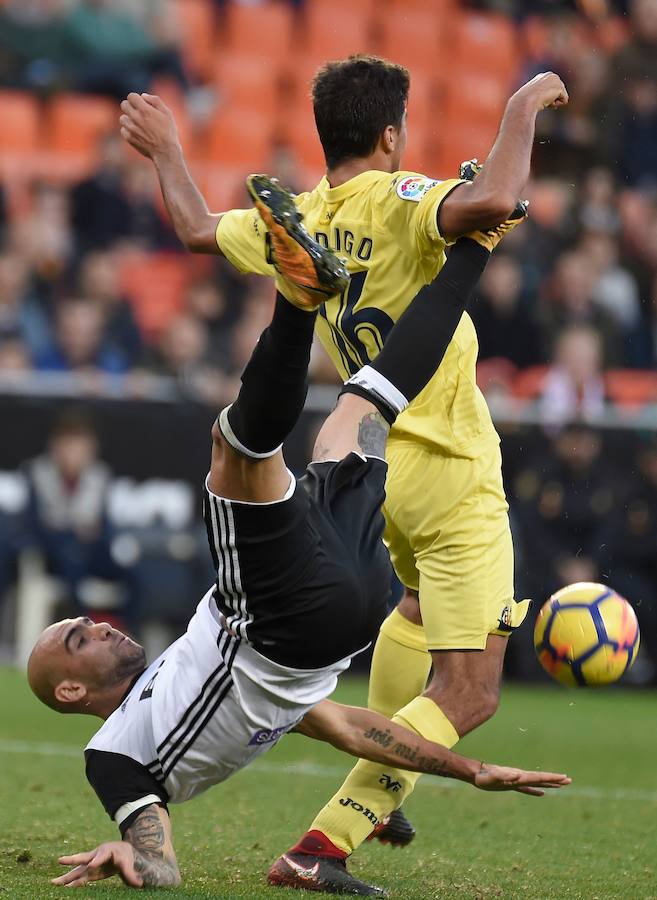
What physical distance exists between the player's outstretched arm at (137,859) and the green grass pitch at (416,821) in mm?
63

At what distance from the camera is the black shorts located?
4305mm

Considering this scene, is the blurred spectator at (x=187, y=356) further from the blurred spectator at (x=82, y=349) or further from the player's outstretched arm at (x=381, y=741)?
the player's outstretched arm at (x=381, y=741)

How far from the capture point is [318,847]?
4.84 m

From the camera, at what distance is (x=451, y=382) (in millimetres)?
5215

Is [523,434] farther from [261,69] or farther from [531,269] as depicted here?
[261,69]

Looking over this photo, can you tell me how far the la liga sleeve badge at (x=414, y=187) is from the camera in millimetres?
4848

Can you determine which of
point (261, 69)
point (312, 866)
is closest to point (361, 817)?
point (312, 866)

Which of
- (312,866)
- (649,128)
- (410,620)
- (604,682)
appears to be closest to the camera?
(312,866)

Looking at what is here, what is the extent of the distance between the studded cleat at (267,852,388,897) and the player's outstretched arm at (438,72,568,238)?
6.57 ft

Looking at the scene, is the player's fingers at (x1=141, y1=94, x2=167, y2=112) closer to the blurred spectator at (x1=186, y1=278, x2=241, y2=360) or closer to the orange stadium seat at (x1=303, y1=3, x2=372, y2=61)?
the blurred spectator at (x1=186, y1=278, x2=241, y2=360)

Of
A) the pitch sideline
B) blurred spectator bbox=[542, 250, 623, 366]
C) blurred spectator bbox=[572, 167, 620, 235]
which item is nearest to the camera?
the pitch sideline

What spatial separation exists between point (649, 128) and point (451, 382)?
1028 centimetres

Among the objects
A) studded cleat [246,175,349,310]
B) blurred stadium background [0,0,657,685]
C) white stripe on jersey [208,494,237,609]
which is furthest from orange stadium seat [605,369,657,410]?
studded cleat [246,175,349,310]

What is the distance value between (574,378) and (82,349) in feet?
13.6
